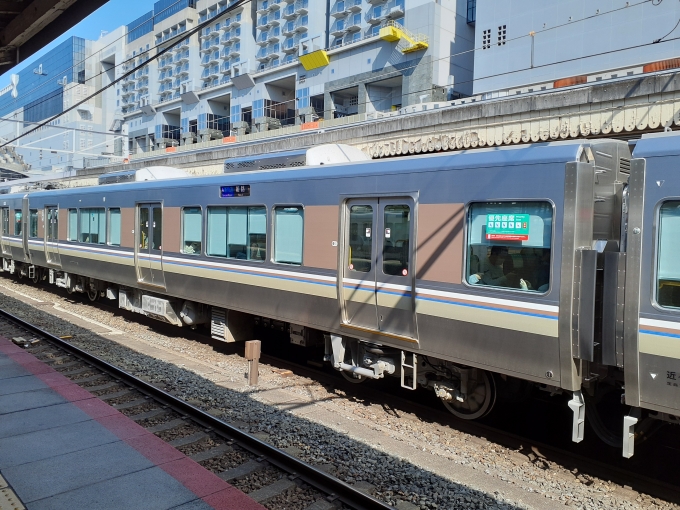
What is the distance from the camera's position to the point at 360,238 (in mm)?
7523

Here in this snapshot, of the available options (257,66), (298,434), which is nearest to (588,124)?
(298,434)

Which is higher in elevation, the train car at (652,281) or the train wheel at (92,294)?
the train car at (652,281)

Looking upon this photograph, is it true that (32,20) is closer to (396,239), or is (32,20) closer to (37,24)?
(37,24)

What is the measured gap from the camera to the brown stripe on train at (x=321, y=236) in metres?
7.79

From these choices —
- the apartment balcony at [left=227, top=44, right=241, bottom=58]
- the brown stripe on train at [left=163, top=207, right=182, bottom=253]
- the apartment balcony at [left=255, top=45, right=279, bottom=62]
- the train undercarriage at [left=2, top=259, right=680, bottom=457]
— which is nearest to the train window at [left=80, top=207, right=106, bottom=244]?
the brown stripe on train at [left=163, top=207, right=182, bottom=253]

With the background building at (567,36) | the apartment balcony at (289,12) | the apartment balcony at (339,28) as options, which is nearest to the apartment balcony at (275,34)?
the apartment balcony at (289,12)

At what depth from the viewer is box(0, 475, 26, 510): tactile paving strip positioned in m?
4.43

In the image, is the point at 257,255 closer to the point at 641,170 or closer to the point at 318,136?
the point at 641,170

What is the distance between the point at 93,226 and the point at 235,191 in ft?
21.0

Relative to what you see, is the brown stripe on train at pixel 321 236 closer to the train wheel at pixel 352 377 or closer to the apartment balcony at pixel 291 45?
the train wheel at pixel 352 377

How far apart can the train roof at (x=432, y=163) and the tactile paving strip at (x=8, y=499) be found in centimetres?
501

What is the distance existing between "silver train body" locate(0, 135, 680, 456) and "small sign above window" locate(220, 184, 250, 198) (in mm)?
50

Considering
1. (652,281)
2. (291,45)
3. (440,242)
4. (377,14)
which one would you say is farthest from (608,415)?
(291,45)

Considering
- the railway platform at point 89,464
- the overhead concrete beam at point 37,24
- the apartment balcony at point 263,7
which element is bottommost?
the railway platform at point 89,464
